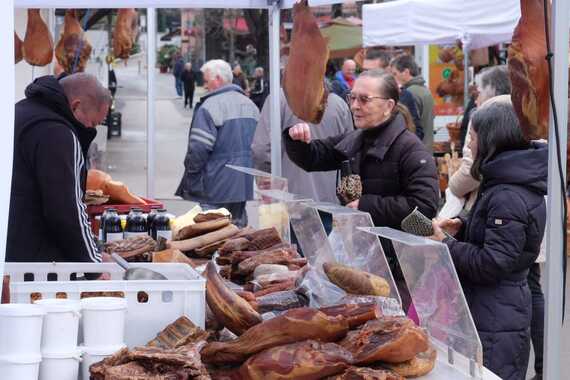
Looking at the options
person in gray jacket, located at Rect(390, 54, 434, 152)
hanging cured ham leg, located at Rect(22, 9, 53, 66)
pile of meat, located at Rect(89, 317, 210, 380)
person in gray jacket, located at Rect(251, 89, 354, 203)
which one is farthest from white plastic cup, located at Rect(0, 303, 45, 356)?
person in gray jacket, located at Rect(390, 54, 434, 152)

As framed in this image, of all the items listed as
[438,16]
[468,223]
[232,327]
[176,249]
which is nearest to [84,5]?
[176,249]

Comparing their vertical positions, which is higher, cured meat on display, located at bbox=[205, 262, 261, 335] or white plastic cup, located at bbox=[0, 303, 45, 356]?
white plastic cup, located at bbox=[0, 303, 45, 356]

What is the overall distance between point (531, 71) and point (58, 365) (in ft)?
5.01

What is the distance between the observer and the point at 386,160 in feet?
15.4

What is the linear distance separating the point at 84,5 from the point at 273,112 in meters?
1.33

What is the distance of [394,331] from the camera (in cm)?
240

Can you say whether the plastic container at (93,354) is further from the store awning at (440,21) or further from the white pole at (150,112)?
the store awning at (440,21)

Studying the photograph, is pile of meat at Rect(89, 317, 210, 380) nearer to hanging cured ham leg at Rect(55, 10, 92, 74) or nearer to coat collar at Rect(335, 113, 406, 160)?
coat collar at Rect(335, 113, 406, 160)

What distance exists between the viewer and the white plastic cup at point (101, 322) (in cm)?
227

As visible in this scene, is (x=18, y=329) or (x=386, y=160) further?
(x=386, y=160)

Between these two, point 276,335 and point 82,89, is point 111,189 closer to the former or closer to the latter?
point 82,89

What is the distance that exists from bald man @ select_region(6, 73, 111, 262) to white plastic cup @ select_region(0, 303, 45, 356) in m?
2.10

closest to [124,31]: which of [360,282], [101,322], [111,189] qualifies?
[111,189]

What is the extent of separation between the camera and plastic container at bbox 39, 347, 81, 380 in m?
2.16
